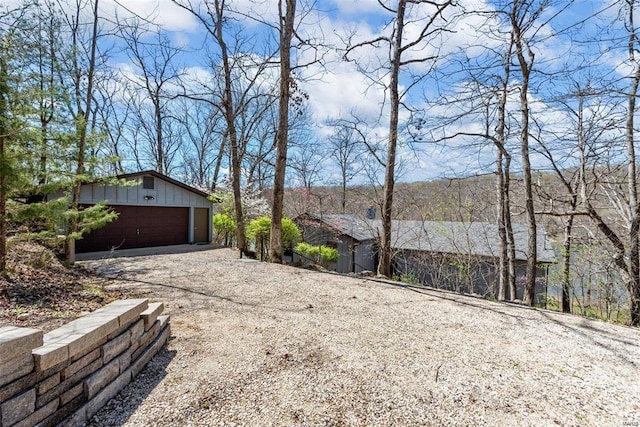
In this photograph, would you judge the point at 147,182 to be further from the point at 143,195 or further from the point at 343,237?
the point at 343,237

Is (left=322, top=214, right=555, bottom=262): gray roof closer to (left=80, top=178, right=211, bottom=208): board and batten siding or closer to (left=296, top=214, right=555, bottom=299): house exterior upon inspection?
(left=296, top=214, right=555, bottom=299): house exterior

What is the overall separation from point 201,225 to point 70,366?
1223cm

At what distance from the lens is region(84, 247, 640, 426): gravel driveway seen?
2135 mm

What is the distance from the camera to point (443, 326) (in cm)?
392

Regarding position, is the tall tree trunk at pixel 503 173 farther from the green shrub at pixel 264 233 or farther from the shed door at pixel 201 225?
the shed door at pixel 201 225

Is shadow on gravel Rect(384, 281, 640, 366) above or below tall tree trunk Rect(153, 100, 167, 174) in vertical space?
below

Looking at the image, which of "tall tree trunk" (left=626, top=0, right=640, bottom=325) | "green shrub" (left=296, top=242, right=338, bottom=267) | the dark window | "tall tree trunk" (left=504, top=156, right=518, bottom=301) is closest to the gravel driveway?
"tall tree trunk" (left=626, top=0, right=640, bottom=325)

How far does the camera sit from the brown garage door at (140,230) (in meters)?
10.4

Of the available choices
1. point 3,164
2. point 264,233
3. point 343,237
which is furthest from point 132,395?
point 343,237

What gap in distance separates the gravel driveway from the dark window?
25.3 ft

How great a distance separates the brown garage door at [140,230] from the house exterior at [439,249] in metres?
4.96

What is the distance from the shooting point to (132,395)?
224 cm

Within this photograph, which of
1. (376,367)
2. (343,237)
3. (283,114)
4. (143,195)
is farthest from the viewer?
(343,237)

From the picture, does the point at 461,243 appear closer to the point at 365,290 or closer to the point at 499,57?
the point at 499,57
